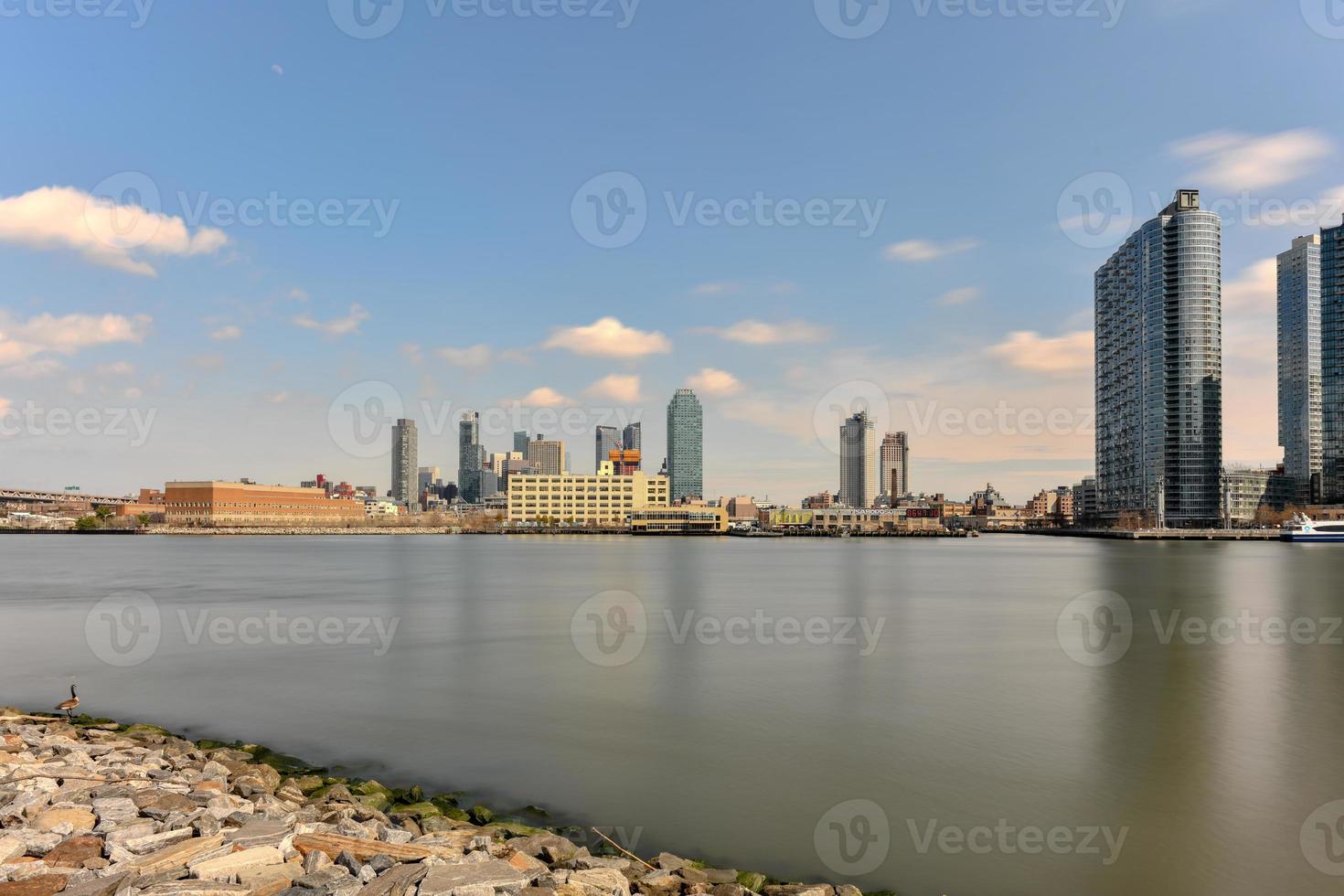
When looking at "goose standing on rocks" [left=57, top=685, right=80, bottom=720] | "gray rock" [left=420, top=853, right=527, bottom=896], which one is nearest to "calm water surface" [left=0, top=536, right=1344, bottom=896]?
"goose standing on rocks" [left=57, top=685, right=80, bottom=720]

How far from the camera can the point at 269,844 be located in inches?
400

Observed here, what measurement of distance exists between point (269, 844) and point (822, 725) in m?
14.0

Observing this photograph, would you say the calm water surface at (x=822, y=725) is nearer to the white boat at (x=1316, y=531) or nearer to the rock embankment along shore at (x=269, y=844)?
the rock embankment along shore at (x=269, y=844)

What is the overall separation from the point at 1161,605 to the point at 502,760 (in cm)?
4669

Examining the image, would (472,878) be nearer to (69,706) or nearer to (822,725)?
(822,725)

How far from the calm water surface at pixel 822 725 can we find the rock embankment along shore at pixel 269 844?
198 centimetres

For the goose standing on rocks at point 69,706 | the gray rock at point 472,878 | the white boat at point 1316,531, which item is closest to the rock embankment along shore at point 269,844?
the gray rock at point 472,878

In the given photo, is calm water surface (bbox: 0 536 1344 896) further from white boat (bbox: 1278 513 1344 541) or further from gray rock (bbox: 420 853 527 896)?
white boat (bbox: 1278 513 1344 541)

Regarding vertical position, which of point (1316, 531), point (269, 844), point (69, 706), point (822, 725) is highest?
point (269, 844)

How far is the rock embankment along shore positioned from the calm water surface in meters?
1.98

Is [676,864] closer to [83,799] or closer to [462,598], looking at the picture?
[83,799]

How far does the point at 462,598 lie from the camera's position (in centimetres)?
5409

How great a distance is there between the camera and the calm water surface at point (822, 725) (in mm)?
13211

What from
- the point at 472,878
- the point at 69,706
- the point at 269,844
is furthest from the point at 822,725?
the point at 69,706
